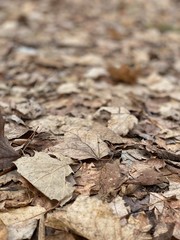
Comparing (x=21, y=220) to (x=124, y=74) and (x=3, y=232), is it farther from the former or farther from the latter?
(x=124, y=74)

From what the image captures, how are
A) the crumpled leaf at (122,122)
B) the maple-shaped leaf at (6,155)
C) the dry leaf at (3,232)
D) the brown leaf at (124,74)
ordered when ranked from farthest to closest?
the brown leaf at (124,74)
the crumpled leaf at (122,122)
the maple-shaped leaf at (6,155)
the dry leaf at (3,232)

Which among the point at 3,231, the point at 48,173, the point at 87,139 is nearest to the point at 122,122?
the point at 87,139

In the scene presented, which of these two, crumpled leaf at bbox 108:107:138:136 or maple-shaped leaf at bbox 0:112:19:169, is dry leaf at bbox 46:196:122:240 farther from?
crumpled leaf at bbox 108:107:138:136

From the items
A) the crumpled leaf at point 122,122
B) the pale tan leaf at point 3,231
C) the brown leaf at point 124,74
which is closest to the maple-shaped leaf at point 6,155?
the pale tan leaf at point 3,231

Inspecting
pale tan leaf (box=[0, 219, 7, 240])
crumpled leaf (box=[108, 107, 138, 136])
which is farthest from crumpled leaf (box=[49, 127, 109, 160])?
pale tan leaf (box=[0, 219, 7, 240])

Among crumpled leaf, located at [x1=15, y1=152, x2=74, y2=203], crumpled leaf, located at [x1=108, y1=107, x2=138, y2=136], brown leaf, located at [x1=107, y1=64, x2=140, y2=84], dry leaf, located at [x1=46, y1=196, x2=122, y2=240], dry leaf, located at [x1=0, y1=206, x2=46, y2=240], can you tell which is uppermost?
crumpled leaf, located at [x1=15, y1=152, x2=74, y2=203]

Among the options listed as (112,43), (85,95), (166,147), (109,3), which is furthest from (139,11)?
(166,147)

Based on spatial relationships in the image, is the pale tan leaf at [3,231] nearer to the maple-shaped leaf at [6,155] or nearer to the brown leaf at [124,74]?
the maple-shaped leaf at [6,155]

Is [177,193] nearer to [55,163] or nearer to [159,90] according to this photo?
[55,163]
